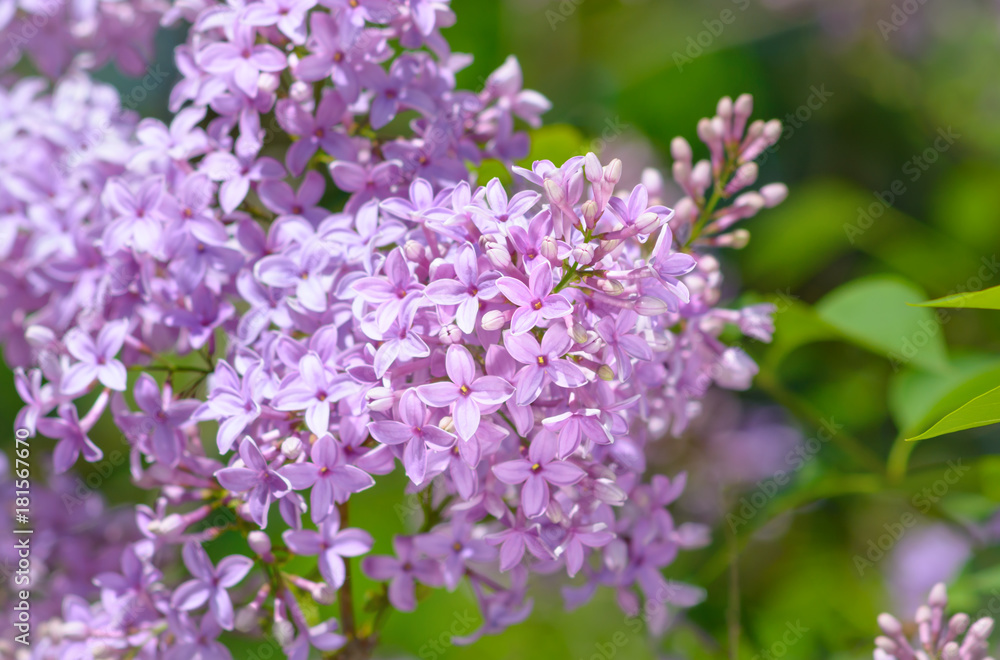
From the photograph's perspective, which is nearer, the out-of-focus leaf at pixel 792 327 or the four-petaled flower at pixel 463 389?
the four-petaled flower at pixel 463 389

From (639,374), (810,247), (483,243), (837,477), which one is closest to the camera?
(483,243)

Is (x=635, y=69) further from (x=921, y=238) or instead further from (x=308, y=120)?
Result: (x=308, y=120)

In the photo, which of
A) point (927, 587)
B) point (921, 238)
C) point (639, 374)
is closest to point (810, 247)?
point (921, 238)

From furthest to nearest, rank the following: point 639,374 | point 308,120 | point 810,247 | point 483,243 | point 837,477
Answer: point 810,247, point 837,477, point 308,120, point 639,374, point 483,243

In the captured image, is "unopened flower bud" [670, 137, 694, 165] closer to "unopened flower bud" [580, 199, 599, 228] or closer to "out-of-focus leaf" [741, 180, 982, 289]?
"unopened flower bud" [580, 199, 599, 228]

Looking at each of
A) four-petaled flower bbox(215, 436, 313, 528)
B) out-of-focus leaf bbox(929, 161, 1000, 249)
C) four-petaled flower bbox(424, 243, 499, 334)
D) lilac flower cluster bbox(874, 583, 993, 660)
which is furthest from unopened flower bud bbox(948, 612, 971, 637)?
out-of-focus leaf bbox(929, 161, 1000, 249)

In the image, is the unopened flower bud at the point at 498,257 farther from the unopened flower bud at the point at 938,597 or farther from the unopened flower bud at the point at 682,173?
the unopened flower bud at the point at 938,597

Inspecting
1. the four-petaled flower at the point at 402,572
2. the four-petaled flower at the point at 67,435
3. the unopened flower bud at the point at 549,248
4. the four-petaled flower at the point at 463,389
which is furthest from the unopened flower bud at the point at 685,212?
the four-petaled flower at the point at 67,435
